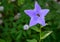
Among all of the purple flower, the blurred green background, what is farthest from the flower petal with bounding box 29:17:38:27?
the blurred green background

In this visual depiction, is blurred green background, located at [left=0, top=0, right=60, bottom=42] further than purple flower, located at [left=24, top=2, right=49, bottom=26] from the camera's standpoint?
Yes

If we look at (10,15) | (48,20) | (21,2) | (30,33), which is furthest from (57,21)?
(10,15)

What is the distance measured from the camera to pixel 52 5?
5.24 ft

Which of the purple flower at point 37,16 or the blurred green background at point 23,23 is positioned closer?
the purple flower at point 37,16

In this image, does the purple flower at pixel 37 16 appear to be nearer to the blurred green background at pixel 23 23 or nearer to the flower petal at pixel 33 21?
the flower petal at pixel 33 21

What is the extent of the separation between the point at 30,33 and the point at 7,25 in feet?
0.67

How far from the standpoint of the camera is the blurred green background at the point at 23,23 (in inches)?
54.4

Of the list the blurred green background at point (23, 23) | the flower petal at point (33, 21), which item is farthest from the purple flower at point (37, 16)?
the blurred green background at point (23, 23)

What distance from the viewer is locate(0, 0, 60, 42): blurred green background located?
1.38 m

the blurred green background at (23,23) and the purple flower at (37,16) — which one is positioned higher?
the purple flower at (37,16)

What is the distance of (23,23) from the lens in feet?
4.84

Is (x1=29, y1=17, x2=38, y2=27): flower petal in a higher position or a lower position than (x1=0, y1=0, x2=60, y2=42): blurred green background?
higher

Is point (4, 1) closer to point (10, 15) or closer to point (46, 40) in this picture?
point (10, 15)

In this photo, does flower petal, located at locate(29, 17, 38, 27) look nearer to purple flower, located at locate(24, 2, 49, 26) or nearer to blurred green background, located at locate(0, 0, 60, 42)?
purple flower, located at locate(24, 2, 49, 26)
